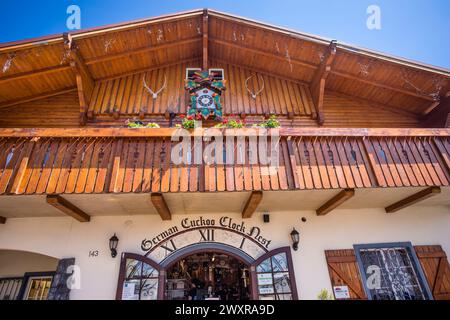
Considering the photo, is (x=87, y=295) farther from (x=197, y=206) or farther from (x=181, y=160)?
(x=181, y=160)

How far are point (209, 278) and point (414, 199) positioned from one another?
800cm

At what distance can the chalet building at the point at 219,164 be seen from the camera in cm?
530

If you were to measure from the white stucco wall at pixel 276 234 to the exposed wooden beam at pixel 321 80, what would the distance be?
3.33m

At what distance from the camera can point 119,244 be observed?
6367mm

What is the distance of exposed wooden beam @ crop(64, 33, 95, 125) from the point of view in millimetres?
7465

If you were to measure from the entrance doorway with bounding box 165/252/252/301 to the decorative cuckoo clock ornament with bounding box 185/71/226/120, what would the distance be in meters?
5.28

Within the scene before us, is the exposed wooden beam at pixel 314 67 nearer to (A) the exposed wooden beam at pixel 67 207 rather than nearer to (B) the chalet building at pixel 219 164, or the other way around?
(B) the chalet building at pixel 219 164

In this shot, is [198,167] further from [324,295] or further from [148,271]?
[324,295]

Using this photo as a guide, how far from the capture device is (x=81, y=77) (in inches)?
312

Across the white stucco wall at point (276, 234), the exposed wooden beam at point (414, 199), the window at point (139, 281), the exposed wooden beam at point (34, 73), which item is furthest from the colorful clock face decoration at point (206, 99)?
the exposed wooden beam at point (414, 199)

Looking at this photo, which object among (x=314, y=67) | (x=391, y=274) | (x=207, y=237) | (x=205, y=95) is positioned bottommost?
(x=391, y=274)

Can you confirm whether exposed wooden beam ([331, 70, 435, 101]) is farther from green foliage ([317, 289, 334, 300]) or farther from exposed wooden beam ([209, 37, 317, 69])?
green foliage ([317, 289, 334, 300])

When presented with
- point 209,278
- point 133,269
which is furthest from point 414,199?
point 209,278
